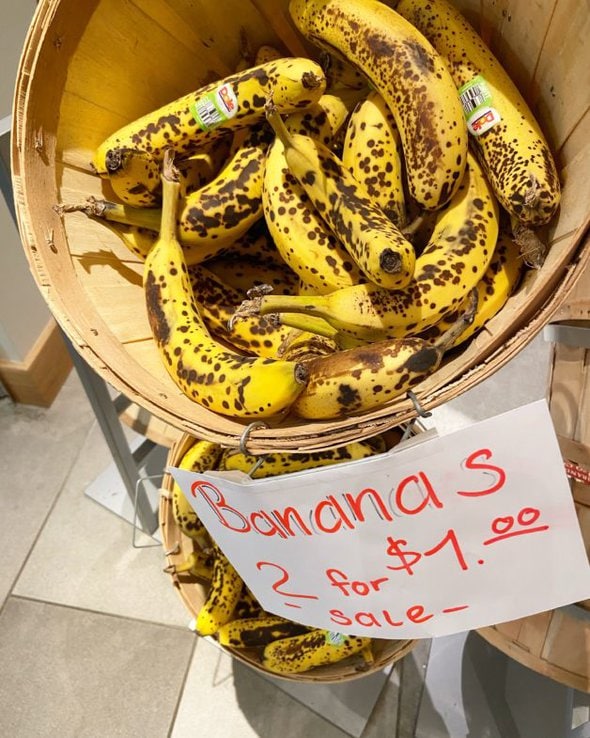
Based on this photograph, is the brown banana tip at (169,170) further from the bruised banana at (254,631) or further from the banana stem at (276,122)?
the bruised banana at (254,631)

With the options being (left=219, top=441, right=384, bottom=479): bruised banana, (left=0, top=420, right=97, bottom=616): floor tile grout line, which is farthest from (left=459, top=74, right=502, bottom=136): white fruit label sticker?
(left=0, top=420, right=97, bottom=616): floor tile grout line

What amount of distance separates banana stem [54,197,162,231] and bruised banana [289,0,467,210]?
313 millimetres

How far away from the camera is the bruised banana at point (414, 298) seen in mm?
615

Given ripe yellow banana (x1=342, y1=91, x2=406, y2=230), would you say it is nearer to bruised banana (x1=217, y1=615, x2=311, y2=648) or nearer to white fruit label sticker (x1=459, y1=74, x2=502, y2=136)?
white fruit label sticker (x1=459, y1=74, x2=502, y2=136)

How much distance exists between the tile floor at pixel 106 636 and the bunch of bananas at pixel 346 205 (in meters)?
0.85

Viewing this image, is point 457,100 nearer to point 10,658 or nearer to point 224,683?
point 224,683

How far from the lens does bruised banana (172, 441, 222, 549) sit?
0.95m

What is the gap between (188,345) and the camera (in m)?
0.66

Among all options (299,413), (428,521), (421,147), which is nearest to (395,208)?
(421,147)

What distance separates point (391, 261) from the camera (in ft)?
1.84

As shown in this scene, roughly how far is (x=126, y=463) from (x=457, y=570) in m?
0.96

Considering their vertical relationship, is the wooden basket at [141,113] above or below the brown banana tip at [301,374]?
above

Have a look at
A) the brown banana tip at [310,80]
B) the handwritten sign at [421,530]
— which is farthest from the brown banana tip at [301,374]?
the brown banana tip at [310,80]

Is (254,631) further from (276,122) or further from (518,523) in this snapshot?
(276,122)
